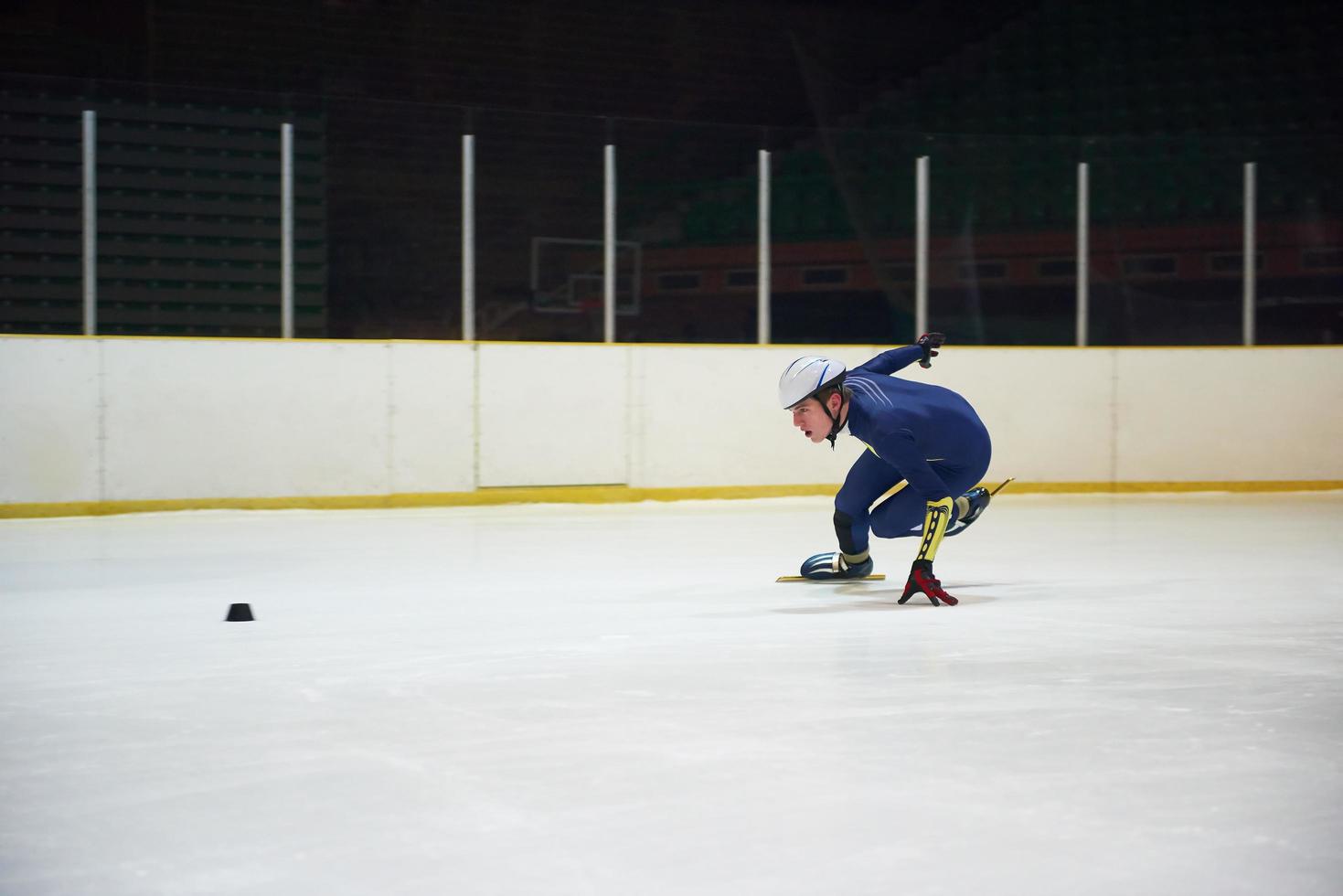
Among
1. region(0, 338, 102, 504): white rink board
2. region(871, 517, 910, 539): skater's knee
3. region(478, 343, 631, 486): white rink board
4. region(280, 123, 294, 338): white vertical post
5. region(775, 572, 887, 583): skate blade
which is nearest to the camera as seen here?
region(871, 517, 910, 539): skater's knee

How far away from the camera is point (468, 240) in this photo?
9.61 metres

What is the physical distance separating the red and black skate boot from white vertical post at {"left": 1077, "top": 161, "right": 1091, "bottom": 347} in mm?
5997

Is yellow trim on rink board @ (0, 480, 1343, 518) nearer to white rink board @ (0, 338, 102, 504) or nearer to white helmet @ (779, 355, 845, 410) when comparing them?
white rink board @ (0, 338, 102, 504)

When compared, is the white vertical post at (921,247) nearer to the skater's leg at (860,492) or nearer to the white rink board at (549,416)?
the white rink board at (549,416)

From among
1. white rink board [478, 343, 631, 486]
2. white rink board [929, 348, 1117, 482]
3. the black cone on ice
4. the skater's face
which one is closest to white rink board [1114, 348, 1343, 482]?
white rink board [929, 348, 1117, 482]

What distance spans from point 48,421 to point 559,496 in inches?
121

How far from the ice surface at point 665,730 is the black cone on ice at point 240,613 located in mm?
94

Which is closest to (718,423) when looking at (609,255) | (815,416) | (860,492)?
(609,255)

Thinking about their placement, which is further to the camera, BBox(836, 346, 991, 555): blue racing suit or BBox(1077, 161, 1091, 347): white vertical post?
BBox(1077, 161, 1091, 347): white vertical post

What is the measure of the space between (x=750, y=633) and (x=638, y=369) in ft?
17.3

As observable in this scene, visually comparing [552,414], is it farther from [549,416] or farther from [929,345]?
[929,345]

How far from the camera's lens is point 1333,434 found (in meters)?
10.7

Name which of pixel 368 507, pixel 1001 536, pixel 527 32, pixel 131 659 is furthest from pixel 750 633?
pixel 527 32

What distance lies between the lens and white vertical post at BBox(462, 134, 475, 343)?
959cm
